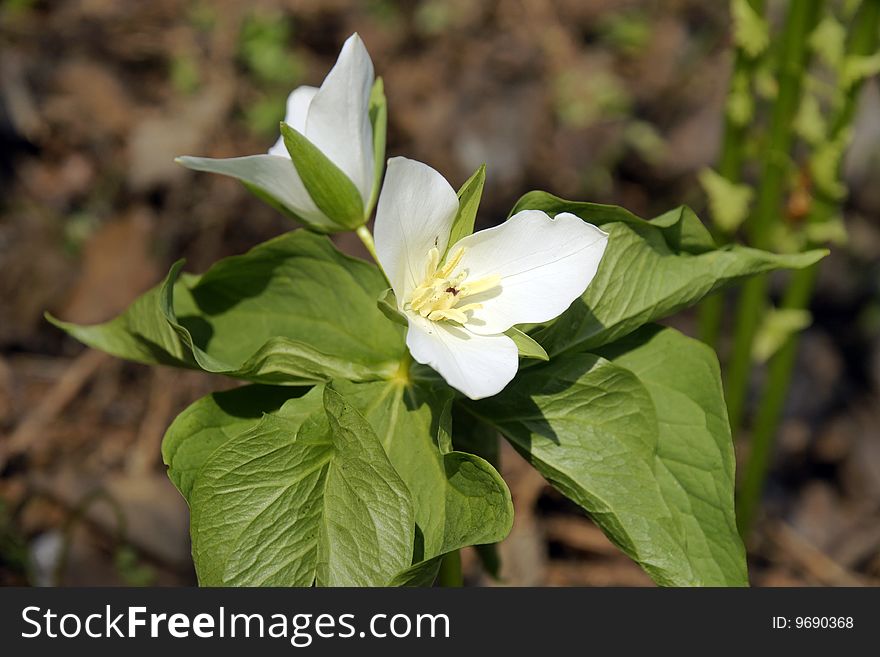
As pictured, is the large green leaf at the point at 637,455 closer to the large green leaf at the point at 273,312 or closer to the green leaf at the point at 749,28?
the large green leaf at the point at 273,312

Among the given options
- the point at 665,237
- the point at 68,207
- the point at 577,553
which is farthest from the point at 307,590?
the point at 68,207

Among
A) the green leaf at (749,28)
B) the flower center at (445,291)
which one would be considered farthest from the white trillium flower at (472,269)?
the green leaf at (749,28)

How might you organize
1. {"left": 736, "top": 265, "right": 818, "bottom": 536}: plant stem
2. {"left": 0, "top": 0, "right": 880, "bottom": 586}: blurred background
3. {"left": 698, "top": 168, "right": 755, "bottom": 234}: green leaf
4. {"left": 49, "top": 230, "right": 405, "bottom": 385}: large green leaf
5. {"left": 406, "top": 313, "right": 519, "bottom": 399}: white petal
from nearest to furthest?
{"left": 406, "top": 313, "right": 519, "bottom": 399}: white petal
{"left": 49, "top": 230, "right": 405, "bottom": 385}: large green leaf
{"left": 698, "top": 168, "right": 755, "bottom": 234}: green leaf
{"left": 736, "top": 265, "right": 818, "bottom": 536}: plant stem
{"left": 0, "top": 0, "right": 880, "bottom": 586}: blurred background

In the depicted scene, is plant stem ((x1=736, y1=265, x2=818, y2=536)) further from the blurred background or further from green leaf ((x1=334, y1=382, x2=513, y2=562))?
green leaf ((x1=334, y1=382, x2=513, y2=562))

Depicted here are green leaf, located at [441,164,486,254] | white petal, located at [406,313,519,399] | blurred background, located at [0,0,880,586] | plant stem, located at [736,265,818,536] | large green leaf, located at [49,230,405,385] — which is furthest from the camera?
blurred background, located at [0,0,880,586]

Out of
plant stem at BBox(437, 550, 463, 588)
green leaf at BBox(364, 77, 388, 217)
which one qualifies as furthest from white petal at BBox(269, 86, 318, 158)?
plant stem at BBox(437, 550, 463, 588)

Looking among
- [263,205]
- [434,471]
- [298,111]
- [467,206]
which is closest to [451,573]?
[434,471]

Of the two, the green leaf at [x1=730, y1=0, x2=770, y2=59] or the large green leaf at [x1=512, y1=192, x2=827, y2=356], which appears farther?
the green leaf at [x1=730, y1=0, x2=770, y2=59]

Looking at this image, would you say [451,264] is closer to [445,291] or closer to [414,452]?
[445,291]
